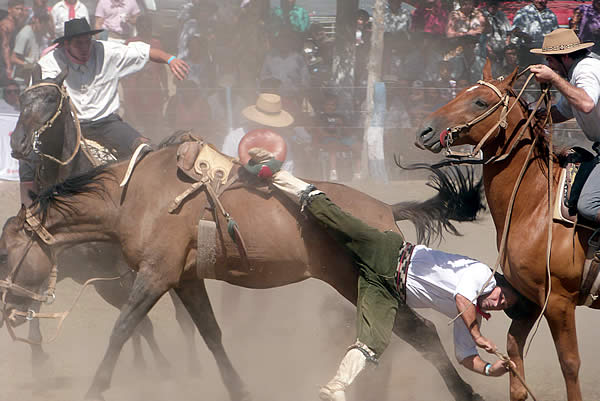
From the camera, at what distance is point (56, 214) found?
427 cm

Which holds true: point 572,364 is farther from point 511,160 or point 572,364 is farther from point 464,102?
point 464,102

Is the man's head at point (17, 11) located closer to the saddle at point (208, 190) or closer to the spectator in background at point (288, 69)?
the spectator in background at point (288, 69)

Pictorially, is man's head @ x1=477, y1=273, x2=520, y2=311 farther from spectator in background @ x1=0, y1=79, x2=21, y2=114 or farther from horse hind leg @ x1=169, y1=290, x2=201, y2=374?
spectator in background @ x1=0, y1=79, x2=21, y2=114

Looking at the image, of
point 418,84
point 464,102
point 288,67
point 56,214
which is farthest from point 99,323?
point 418,84

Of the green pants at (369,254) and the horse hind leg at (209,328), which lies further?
the horse hind leg at (209,328)

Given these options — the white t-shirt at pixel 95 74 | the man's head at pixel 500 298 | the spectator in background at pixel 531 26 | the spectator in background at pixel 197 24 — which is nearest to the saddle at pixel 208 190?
the man's head at pixel 500 298

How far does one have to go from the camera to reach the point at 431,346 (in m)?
4.14

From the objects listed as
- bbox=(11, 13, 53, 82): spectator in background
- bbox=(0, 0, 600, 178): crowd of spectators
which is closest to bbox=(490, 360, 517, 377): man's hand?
bbox=(0, 0, 600, 178): crowd of spectators

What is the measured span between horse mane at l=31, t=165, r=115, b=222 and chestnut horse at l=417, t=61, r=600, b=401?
2090mm

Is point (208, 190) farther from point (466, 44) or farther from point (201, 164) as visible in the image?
point (466, 44)

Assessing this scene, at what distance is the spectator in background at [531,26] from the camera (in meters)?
10.1

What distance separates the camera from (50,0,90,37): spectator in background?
9492 mm

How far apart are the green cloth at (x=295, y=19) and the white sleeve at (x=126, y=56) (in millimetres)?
4496

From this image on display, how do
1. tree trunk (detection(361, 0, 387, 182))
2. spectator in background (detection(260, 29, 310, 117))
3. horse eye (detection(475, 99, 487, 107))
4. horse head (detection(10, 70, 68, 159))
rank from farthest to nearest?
1. tree trunk (detection(361, 0, 387, 182))
2. spectator in background (detection(260, 29, 310, 117))
3. horse head (detection(10, 70, 68, 159))
4. horse eye (detection(475, 99, 487, 107))
